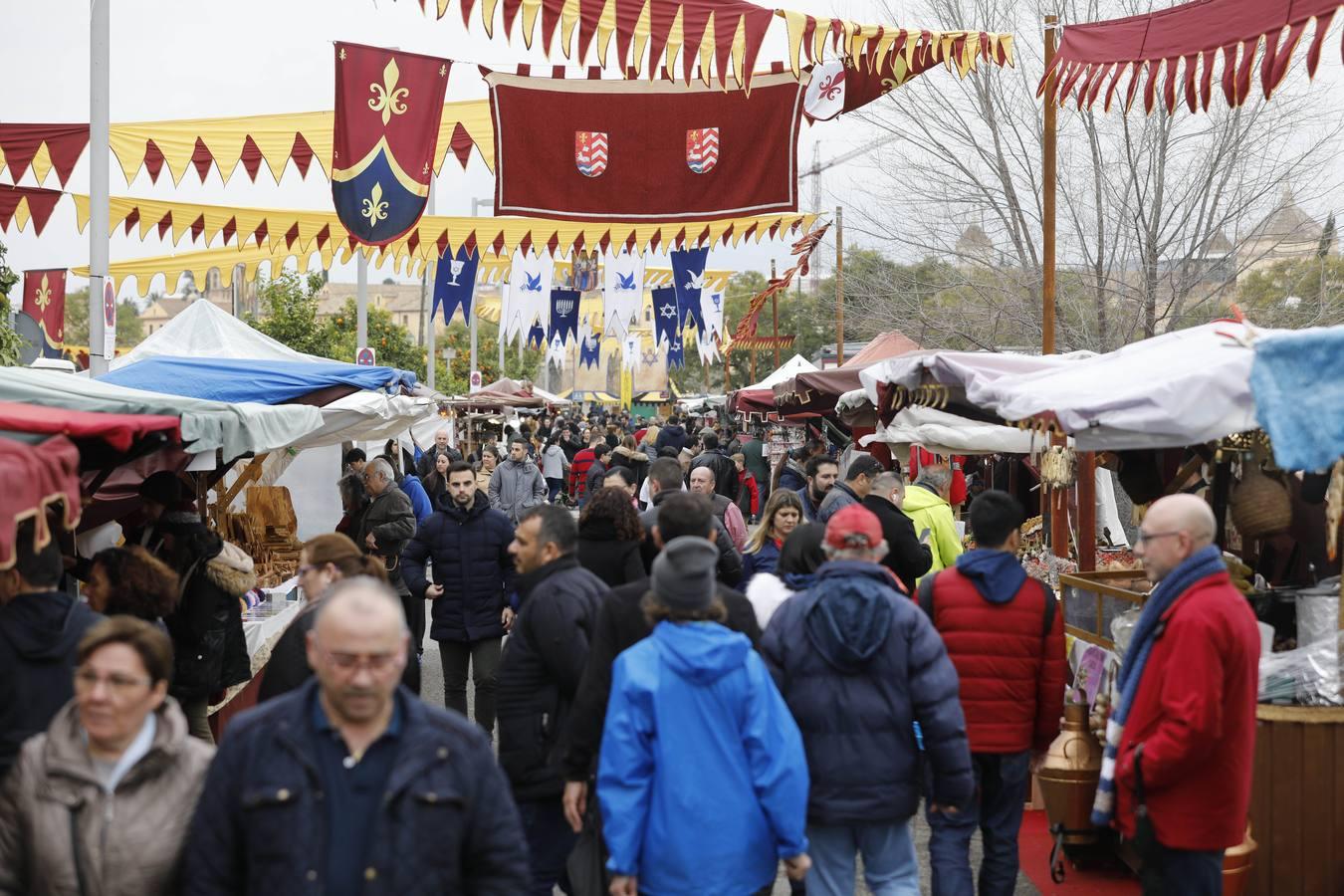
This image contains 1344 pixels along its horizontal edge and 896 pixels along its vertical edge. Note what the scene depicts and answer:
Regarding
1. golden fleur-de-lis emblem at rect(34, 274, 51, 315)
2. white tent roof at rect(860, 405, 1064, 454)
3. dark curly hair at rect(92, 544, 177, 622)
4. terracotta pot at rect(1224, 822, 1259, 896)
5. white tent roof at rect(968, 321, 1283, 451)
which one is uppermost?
golden fleur-de-lis emblem at rect(34, 274, 51, 315)

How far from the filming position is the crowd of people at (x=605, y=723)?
305cm

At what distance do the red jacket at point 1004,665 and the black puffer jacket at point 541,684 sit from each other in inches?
58.1

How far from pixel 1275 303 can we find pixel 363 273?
13437 mm

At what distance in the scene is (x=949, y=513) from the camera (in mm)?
9500

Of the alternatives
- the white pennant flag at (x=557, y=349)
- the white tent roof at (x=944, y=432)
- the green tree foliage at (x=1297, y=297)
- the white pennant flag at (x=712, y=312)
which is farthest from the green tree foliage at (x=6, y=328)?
the white pennant flag at (x=557, y=349)

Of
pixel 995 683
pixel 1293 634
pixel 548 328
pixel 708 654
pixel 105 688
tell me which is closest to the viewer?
pixel 105 688

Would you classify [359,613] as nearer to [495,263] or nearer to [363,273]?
[363,273]

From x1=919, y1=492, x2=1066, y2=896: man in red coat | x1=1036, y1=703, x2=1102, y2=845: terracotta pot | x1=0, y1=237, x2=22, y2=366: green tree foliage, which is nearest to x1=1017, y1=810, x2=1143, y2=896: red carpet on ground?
x1=1036, y1=703, x2=1102, y2=845: terracotta pot

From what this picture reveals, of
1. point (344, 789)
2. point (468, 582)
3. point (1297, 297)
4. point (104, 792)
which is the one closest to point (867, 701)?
point (344, 789)

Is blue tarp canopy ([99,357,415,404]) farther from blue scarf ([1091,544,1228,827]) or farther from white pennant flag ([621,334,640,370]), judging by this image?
white pennant flag ([621,334,640,370])

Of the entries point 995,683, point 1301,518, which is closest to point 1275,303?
point 1301,518

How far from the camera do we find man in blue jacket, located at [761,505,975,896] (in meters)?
4.64

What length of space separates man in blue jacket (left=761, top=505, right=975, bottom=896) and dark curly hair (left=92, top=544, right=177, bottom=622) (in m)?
2.59

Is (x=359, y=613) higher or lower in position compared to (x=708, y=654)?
higher
